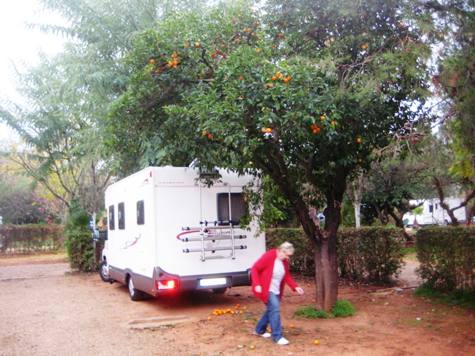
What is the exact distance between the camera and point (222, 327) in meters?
7.83

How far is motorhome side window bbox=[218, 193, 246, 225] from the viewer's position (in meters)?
9.55

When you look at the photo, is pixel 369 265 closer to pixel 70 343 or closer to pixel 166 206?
pixel 166 206

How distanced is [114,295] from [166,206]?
359cm

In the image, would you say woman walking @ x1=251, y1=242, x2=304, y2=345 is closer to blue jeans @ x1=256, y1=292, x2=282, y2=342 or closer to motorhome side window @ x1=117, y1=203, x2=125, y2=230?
blue jeans @ x1=256, y1=292, x2=282, y2=342

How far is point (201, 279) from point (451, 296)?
4538mm

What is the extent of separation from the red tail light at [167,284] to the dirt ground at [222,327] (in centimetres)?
59

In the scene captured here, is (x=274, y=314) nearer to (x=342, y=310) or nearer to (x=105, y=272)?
(x=342, y=310)

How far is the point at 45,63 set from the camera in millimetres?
17219

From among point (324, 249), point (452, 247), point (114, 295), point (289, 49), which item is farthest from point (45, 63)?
point (452, 247)

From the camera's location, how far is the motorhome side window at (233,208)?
9.55 m

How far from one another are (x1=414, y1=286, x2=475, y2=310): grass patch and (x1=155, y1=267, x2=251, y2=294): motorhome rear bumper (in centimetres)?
343

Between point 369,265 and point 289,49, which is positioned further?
point 369,265

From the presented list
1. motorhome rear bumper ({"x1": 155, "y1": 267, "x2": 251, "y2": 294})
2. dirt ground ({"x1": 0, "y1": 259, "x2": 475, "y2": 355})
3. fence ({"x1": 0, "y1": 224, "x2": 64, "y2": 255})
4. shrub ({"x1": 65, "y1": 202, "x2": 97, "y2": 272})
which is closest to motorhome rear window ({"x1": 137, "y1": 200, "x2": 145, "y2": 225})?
motorhome rear bumper ({"x1": 155, "y1": 267, "x2": 251, "y2": 294})

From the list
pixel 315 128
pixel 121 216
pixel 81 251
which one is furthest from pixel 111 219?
pixel 315 128
